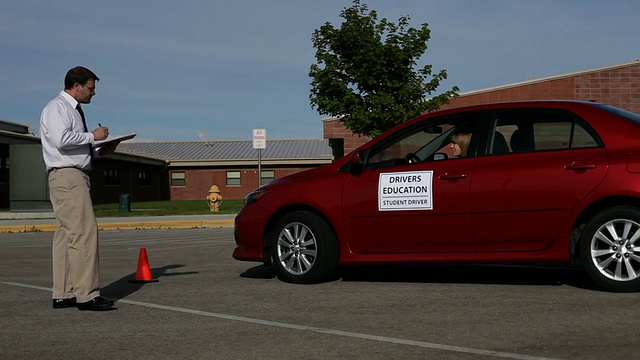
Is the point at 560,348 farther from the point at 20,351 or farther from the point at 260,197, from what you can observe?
the point at 260,197

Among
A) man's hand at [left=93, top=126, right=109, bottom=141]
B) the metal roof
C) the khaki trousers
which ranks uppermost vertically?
the metal roof

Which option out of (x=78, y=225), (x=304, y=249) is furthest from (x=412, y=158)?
(x=78, y=225)

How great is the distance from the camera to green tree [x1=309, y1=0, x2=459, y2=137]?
26.8m

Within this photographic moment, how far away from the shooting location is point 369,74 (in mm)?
27172

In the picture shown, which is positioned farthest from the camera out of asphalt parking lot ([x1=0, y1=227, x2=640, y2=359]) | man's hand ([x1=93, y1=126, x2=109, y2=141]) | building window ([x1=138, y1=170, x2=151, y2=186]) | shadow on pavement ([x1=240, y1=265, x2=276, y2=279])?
building window ([x1=138, y1=170, x2=151, y2=186])

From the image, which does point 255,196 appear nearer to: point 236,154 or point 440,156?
point 440,156

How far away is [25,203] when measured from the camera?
25438 millimetres

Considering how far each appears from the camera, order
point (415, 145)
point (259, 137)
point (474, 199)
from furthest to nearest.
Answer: point (259, 137)
point (415, 145)
point (474, 199)

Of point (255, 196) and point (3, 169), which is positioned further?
point (3, 169)

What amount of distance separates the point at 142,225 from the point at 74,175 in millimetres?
14138

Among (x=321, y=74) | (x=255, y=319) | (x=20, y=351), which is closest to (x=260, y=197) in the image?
(x=255, y=319)

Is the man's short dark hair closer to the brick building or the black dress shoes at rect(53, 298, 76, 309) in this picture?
the black dress shoes at rect(53, 298, 76, 309)

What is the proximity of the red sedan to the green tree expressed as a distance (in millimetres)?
19343

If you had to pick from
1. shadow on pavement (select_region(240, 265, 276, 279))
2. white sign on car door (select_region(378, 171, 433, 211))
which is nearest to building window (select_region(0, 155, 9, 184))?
shadow on pavement (select_region(240, 265, 276, 279))
